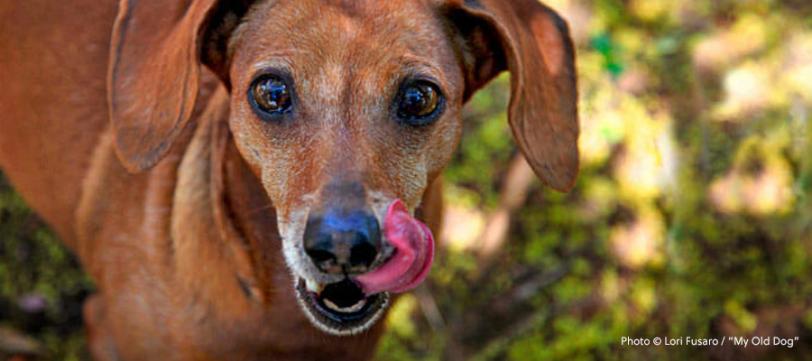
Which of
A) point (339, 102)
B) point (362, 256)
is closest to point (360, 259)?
point (362, 256)

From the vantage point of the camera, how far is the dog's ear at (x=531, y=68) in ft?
8.59

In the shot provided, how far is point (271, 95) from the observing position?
2.48 m

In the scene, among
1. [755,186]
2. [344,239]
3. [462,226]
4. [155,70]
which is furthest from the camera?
[755,186]

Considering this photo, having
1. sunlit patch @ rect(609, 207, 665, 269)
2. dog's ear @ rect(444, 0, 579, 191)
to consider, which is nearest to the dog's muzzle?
dog's ear @ rect(444, 0, 579, 191)

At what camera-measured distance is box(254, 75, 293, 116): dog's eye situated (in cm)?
247

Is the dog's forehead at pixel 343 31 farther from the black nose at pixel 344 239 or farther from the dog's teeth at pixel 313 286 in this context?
the dog's teeth at pixel 313 286

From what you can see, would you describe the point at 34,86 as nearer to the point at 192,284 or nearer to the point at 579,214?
the point at 192,284

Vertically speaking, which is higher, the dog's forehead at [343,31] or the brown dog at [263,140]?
the dog's forehead at [343,31]

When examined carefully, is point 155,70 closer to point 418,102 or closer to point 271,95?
point 271,95

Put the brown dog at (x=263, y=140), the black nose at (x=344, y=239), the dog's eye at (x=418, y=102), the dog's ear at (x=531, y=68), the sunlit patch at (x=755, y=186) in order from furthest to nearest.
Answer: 1. the sunlit patch at (x=755, y=186)
2. the dog's ear at (x=531, y=68)
3. the dog's eye at (x=418, y=102)
4. the brown dog at (x=263, y=140)
5. the black nose at (x=344, y=239)

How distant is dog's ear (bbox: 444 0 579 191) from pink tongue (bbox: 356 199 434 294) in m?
0.51

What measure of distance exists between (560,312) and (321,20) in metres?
2.15

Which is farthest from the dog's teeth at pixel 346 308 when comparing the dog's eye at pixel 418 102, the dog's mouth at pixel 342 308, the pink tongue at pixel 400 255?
the dog's eye at pixel 418 102

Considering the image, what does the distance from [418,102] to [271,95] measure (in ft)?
1.19
